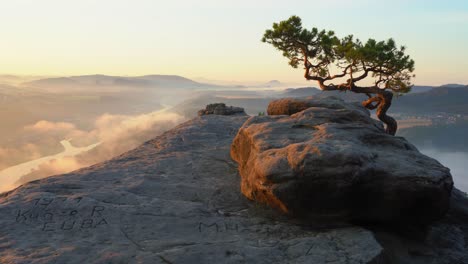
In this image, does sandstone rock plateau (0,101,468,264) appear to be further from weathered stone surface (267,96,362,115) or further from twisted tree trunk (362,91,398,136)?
twisted tree trunk (362,91,398,136)

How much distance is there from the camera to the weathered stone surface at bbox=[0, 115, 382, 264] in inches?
416

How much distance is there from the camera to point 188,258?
10.4m

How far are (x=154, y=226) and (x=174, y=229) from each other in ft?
2.21

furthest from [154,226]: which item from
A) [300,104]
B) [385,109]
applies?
[385,109]

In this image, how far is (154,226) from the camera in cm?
1240

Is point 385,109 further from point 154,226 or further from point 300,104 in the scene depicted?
point 154,226

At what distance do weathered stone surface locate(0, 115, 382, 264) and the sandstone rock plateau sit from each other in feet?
0.09

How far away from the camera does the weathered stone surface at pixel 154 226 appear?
34.6ft

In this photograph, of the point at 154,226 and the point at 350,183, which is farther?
the point at 154,226

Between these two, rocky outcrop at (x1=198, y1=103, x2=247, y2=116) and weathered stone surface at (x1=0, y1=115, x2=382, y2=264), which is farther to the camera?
rocky outcrop at (x1=198, y1=103, x2=247, y2=116)

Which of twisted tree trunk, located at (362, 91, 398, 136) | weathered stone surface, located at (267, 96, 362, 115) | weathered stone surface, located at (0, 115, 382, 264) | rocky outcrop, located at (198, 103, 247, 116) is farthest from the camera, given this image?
rocky outcrop, located at (198, 103, 247, 116)

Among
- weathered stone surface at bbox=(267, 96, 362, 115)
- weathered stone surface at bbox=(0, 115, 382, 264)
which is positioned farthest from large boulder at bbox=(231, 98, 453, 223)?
weathered stone surface at bbox=(267, 96, 362, 115)

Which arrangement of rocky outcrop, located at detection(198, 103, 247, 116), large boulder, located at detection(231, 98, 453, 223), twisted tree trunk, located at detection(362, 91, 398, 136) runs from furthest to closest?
rocky outcrop, located at detection(198, 103, 247, 116) < twisted tree trunk, located at detection(362, 91, 398, 136) < large boulder, located at detection(231, 98, 453, 223)

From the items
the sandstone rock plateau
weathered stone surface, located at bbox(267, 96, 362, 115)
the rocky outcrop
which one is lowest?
the sandstone rock plateau
